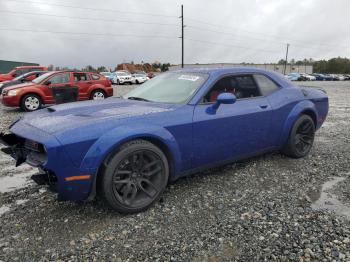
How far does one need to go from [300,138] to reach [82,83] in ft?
29.6

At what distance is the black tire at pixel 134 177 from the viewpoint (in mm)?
3039

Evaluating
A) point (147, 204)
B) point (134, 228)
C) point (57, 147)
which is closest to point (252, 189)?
point (147, 204)

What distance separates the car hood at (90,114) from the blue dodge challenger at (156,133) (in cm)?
1

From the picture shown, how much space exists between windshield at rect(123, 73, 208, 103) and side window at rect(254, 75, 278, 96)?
0.96 m

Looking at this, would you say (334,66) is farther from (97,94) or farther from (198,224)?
(198,224)

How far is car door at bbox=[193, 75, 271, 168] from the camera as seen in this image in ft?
12.2

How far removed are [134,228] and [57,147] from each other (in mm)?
1040

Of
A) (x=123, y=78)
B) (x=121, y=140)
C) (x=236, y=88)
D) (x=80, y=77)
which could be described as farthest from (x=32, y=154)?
(x=123, y=78)

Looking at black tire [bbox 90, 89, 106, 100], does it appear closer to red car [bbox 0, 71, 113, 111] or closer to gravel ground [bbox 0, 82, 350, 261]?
red car [bbox 0, 71, 113, 111]

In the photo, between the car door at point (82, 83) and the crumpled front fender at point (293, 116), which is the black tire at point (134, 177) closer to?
the crumpled front fender at point (293, 116)

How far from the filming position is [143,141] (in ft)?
10.6

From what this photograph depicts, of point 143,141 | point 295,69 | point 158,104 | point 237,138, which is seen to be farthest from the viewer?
point 295,69

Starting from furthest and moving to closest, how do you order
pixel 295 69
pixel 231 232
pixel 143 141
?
pixel 295 69 < pixel 143 141 < pixel 231 232

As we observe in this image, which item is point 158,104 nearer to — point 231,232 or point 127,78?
point 231,232
